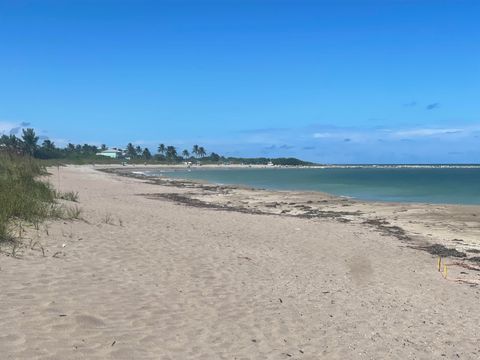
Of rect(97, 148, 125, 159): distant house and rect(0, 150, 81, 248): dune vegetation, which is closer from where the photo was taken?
rect(0, 150, 81, 248): dune vegetation

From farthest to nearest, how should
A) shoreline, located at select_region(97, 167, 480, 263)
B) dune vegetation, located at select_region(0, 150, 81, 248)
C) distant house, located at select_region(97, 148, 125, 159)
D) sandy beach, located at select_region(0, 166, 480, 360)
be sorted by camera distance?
distant house, located at select_region(97, 148, 125, 159) → shoreline, located at select_region(97, 167, 480, 263) → dune vegetation, located at select_region(0, 150, 81, 248) → sandy beach, located at select_region(0, 166, 480, 360)

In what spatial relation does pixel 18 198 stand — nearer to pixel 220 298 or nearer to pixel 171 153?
pixel 220 298

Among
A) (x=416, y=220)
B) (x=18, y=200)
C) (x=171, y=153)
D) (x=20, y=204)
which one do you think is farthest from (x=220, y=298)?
(x=171, y=153)

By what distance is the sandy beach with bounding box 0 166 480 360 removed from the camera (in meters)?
5.26

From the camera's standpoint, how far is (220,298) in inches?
285

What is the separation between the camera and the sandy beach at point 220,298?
5.26 m

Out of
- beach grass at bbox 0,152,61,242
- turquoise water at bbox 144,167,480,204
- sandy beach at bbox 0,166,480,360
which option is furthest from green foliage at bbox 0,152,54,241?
turquoise water at bbox 144,167,480,204

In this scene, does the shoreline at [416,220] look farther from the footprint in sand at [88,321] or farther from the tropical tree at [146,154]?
the tropical tree at [146,154]

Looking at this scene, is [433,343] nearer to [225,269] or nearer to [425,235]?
[225,269]

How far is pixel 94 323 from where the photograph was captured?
5.44 m

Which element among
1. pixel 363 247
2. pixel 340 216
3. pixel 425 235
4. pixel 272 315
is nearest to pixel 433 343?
pixel 272 315

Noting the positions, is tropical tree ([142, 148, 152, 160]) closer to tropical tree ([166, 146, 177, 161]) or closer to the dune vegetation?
tropical tree ([166, 146, 177, 161])

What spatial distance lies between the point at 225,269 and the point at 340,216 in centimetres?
1529

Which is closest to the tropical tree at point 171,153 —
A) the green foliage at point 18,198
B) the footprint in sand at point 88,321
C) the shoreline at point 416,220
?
the shoreline at point 416,220
